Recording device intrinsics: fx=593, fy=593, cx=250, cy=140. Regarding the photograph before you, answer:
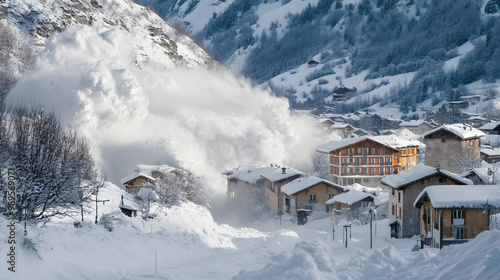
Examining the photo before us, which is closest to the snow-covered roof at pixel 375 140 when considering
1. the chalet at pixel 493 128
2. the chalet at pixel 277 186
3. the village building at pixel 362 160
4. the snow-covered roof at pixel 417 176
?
the village building at pixel 362 160

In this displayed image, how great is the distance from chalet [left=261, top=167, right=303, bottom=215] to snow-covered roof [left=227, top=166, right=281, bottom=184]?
75.1 inches

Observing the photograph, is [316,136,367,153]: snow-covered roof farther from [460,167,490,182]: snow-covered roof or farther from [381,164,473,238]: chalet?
[381,164,473,238]: chalet

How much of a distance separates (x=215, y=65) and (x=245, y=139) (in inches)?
936

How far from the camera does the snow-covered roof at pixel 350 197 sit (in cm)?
5503

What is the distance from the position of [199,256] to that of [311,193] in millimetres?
31786

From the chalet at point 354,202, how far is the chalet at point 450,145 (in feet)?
66.1

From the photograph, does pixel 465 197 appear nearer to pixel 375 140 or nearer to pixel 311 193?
pixel 311 193

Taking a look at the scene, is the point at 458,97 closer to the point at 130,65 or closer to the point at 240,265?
the point at 130,65

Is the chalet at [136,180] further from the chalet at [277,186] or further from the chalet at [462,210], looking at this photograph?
the chalet at [462,210]

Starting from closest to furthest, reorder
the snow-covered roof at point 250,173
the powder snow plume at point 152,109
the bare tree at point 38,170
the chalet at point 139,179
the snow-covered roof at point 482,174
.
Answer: the bare tree at point 38,170 → the snow-covered roof at point 482,174 → the chalet at point 139,179 → the powder snow plume at point 152,109 → the snow-covered roof at point 250,173

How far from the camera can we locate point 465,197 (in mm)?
33125

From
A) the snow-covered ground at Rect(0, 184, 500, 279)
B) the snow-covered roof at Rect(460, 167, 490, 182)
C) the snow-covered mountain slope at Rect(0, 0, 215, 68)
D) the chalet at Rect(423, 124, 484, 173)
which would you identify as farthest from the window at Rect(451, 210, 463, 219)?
the snow-covered mountain slope at Rect(0, 0, 215, 68)

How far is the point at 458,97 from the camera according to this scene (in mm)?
173750

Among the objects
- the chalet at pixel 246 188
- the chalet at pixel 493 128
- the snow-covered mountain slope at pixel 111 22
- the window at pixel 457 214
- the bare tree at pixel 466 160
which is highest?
the snow-covered mountain slope at pixel 111 22
